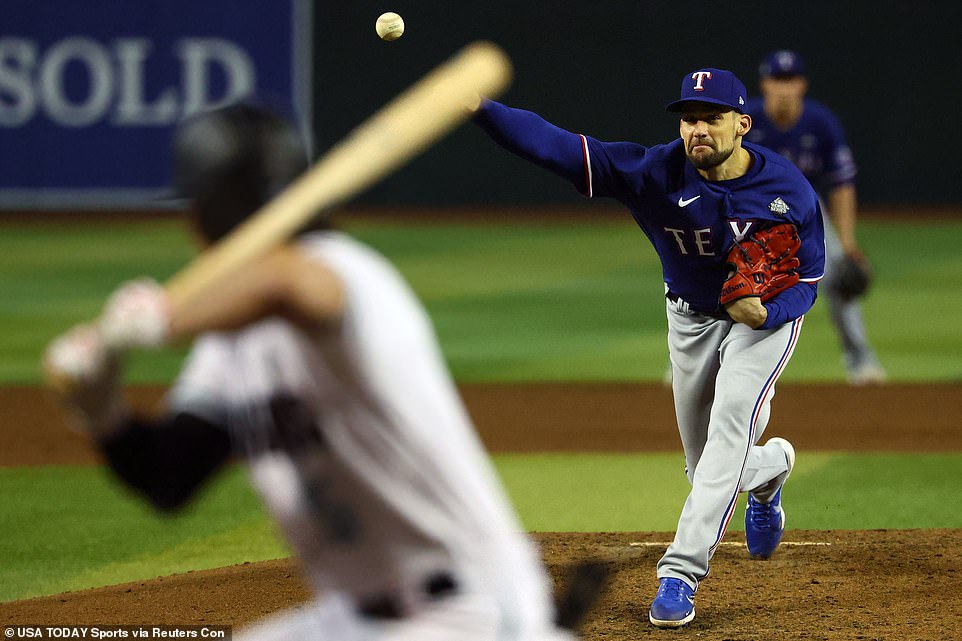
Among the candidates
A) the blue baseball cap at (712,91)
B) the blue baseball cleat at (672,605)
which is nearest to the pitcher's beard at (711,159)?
the blue baseball cap at (712,91)

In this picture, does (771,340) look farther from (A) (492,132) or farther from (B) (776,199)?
(A) (492,132)

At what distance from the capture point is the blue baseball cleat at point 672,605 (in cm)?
490

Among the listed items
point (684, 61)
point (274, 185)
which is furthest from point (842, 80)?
point (274, 185)

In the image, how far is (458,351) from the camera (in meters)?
11.9

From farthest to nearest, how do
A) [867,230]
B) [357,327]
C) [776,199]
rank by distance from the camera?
1. [867,230]
2. [776,199]
3. [357,327]

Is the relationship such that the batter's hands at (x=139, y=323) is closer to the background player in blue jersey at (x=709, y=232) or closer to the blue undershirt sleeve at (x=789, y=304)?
the background player in blue jersey at (x=709, y=232)

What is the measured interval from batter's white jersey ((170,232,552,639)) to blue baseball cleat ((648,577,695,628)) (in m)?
2.59

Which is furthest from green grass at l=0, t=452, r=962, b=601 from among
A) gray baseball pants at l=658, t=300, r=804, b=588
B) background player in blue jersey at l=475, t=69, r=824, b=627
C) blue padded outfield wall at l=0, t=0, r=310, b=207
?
blue padded outfield wall at l=0, t=0, r=310, b=207

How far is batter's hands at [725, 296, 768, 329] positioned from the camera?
200 inches

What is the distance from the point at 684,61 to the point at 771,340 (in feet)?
54.6

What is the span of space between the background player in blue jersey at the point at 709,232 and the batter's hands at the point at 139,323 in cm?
318

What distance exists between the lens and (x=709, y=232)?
5.12m

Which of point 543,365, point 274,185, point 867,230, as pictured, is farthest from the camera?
point 867,230

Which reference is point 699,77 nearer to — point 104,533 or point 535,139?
point 535,139
